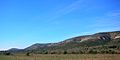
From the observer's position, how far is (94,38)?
176 meters

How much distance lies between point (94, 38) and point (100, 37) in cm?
412

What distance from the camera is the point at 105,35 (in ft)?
582

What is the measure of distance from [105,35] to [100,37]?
4.70 m

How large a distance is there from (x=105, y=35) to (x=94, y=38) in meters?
7.92

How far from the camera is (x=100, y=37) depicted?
17488cm
